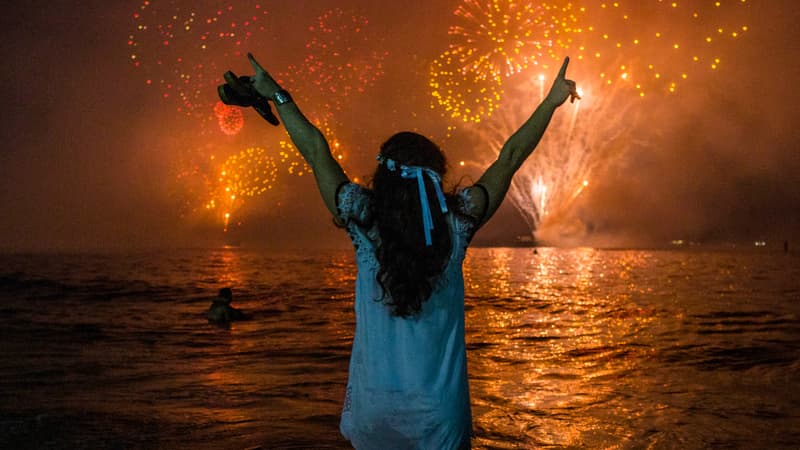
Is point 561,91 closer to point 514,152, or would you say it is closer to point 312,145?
point 514,152

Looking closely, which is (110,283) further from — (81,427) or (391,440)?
(391,440)

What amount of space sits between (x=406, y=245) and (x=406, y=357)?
41cm

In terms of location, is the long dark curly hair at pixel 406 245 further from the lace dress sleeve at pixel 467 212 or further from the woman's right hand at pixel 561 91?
the woman's right hand at pixel 561 91

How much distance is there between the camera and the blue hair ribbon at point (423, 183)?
2721mm

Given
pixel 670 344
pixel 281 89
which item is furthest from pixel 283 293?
pixel 281 89

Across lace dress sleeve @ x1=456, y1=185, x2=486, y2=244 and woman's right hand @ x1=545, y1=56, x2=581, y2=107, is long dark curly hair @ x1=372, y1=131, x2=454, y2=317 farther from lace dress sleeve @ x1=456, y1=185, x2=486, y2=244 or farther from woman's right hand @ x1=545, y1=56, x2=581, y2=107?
woman's right hand @ x1=545, y1=56, x2=581, y2=107

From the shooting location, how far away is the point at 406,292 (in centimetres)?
272

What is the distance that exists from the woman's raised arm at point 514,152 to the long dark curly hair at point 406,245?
20cm

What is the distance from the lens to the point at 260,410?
28.0 feet

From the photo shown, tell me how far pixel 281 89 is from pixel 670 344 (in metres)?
12.8

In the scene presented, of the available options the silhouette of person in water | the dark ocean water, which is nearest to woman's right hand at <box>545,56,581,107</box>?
the dark ocean water

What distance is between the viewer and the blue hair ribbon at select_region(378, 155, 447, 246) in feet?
8.93

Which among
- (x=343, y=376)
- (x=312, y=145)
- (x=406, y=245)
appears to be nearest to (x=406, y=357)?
(x=406, y=245)

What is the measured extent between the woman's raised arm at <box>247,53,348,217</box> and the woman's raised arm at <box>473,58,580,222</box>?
1.74ft
